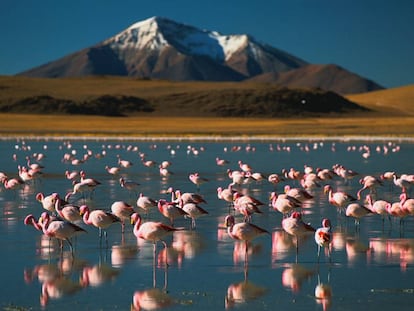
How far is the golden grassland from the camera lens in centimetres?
6950

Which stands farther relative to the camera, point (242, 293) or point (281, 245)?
point (281, 245)

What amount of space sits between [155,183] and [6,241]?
36.4 feet

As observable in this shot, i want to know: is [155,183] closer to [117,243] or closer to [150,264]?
[117,243]

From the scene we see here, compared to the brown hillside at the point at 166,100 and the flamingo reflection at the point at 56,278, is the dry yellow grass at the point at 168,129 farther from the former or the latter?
the flamingo reflection at the point at 56,278

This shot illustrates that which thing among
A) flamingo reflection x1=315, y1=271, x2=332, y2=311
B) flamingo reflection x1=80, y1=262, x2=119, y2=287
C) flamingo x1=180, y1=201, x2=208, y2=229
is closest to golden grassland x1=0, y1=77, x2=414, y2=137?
flamingo x1=180, y1=201, x2=208, y2=229

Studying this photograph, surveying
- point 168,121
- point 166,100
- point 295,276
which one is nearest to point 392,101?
point 166,100

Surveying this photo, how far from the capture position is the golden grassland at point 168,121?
69.5 m

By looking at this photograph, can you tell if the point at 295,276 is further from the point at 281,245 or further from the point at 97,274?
the point at 97,274

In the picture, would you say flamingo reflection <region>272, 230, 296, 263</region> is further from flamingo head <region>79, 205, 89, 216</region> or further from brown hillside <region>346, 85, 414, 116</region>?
brown hillside <region>346, 85, 414, 116</region>

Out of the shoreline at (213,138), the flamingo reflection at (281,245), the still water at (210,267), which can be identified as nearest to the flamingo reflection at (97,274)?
the still water at (210,267)

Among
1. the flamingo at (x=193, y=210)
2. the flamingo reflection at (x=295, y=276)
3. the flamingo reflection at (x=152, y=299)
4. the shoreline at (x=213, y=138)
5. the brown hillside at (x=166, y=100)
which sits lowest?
the flamingo reflection at (x=152, y=299)

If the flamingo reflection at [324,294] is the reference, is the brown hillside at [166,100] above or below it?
above

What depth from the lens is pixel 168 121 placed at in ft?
299

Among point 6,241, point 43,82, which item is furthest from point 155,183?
point 43,82
